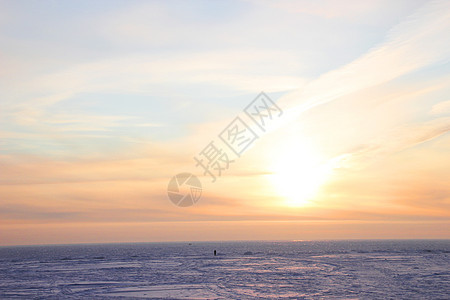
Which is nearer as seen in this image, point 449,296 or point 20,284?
point 449,296

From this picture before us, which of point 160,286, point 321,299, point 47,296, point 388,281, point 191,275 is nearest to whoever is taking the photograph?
point 321,299

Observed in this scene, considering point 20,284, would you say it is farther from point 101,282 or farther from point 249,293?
point 249,293

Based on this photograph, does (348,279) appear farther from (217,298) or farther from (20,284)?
(20,284)

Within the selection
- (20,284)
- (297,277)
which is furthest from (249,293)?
(20,284)

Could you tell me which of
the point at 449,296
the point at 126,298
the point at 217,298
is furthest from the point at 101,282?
the point at 449,296

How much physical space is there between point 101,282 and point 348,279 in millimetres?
23837

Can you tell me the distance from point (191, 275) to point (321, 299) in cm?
2058

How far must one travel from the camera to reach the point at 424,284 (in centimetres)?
3856

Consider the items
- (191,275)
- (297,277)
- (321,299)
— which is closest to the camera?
(321,299)

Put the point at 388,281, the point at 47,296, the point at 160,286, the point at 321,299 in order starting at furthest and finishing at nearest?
the point at 388,281 → the point at 160,286 → the point at 47,296 → the point at 321,299

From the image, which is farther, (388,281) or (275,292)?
(388,281)

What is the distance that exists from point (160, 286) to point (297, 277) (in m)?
14.8

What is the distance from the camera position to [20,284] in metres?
41.8

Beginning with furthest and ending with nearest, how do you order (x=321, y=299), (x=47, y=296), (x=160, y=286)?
(x=160, y=286) < (x=47, y=296) < (x=321, y=299)
